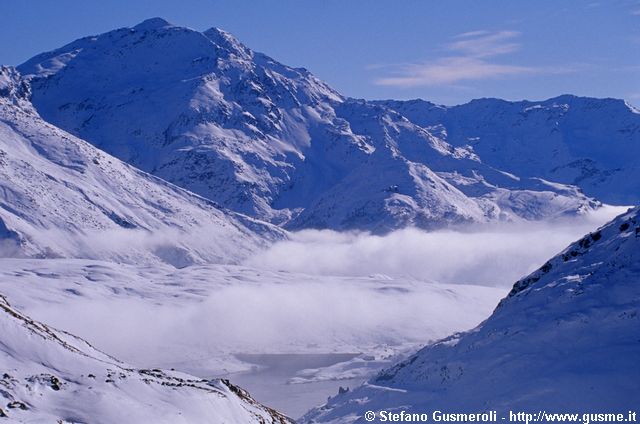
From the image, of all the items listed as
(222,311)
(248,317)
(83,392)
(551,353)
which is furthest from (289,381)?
(83,392)

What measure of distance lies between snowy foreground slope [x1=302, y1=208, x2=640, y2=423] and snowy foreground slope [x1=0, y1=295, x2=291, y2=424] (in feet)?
38.5

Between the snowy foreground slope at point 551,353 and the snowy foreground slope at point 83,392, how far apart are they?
11732 mm

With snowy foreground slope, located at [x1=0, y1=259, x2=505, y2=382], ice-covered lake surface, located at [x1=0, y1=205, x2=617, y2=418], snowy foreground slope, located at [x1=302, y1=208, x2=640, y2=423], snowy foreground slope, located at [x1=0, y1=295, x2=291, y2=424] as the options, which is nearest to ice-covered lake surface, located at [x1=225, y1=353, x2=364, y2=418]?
ice-covered lake surface, located at [x1=0, y1=205, x2=617, y2=418]

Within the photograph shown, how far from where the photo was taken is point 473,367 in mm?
39438

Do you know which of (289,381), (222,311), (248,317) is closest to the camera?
(289,381)

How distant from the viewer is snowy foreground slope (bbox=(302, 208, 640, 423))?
33.2 meters

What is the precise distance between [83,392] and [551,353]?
21.9 metres

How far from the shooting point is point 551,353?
37.2 metres

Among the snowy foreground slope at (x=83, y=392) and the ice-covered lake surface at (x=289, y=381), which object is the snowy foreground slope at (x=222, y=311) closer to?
the ice-covered lake surface at (x=289, y=381)

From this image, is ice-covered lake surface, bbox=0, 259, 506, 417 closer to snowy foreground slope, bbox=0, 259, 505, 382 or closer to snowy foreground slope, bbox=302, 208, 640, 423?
snowy foreground slope, bbox=0, 259, 505, 382

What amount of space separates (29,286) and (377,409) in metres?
107

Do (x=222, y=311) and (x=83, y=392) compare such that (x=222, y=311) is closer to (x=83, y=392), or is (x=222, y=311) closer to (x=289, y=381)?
(x=289, y=381)

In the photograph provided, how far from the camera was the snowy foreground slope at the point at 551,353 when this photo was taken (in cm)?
3325

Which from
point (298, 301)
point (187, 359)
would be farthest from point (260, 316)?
point (187, 359)
